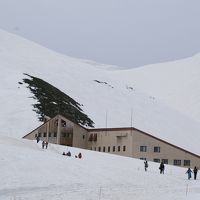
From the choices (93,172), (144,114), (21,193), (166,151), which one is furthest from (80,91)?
(21,193)

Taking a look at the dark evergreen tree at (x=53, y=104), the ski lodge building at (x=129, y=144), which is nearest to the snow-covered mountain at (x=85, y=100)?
the dark evergreen tree at (x=53, y=104)

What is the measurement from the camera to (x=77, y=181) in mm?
33594

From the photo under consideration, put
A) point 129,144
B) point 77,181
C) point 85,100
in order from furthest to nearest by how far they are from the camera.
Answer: point 85,100, point 129,144, point 77,181

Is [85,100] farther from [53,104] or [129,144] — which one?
[129,144]

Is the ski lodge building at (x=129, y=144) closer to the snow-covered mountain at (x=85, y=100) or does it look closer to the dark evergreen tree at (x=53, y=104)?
the snow-covered mountain at (x=85, y=100)

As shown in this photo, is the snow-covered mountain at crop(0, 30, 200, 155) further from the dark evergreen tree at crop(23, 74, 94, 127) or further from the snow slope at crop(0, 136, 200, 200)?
the snow slope at crop(0, 136, 200, 200)

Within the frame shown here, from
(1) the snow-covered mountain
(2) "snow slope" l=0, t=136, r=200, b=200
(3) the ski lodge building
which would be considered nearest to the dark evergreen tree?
(1) the snow-covered mountain

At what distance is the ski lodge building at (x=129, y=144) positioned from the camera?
216ft

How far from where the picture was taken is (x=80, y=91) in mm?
127875

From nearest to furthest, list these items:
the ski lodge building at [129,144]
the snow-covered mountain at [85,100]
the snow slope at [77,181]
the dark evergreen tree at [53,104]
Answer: the snow slope at [77,181]
the ski lodge building at [129,144]
the dark evergreen tree at [53,104]
the snow-covered mountain at [85,100]

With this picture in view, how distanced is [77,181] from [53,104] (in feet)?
210

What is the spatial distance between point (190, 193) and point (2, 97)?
72.3 meters

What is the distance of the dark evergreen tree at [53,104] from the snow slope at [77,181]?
45286mm

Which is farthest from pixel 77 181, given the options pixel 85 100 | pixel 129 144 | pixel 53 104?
pixel 85 100
